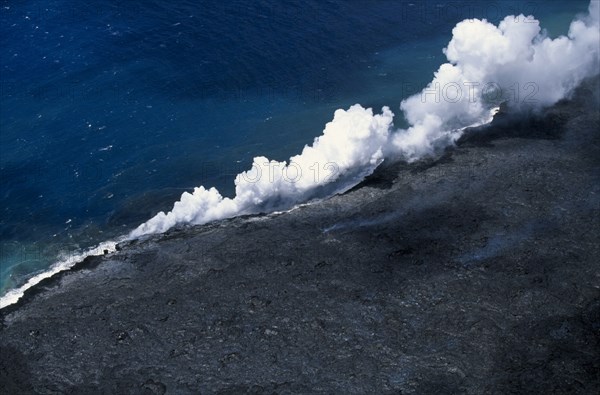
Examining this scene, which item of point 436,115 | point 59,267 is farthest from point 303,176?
point 59,267

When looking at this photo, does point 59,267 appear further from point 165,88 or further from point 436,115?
point 436,115

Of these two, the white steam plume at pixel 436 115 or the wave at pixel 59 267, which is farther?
the white steam plume at pixel 436 115

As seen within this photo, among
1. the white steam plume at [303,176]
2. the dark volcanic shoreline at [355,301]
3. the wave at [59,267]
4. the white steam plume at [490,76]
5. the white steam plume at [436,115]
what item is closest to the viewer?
the dark volcanic shoreline at [355,301]

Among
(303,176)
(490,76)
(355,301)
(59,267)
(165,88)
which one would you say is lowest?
(355,301)

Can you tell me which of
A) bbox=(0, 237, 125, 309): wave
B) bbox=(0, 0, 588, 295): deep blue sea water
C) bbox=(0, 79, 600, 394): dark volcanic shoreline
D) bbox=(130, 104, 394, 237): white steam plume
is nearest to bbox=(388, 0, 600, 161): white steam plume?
bbox=(130, 104, 394, 237): white steam plume

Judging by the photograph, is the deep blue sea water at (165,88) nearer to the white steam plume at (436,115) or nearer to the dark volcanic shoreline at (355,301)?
the white steam plume at (436,115)

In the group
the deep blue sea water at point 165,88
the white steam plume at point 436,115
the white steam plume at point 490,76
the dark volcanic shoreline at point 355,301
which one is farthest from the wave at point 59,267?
the white steam plume at point 490,76
